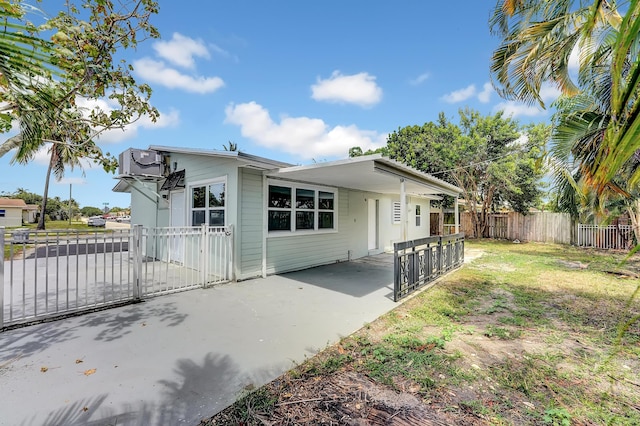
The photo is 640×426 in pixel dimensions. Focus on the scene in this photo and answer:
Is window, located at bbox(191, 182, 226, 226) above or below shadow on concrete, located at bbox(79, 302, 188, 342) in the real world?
above

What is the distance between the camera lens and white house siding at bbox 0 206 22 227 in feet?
109

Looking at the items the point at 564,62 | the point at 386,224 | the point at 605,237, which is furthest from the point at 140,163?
the point at 605,237

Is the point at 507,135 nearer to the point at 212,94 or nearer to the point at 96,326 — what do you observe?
the point at 212,94

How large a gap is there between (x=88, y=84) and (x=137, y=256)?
9.78 feet

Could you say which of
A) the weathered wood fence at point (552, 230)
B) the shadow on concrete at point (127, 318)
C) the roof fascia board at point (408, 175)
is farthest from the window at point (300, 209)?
the weathered wood fence at point (552, 230)

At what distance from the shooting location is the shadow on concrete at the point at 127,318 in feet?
12.9

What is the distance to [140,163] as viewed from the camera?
8070 millimetres

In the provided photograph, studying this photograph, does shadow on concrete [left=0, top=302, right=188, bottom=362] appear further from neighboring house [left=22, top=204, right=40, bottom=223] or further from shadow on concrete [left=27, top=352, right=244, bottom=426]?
neighboring house [left=22, top=204, right=40, bottom=223]

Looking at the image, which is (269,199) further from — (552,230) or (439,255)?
(552,230)

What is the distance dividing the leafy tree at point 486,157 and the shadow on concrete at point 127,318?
46.9 feet

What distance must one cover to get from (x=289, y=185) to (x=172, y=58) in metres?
3.77

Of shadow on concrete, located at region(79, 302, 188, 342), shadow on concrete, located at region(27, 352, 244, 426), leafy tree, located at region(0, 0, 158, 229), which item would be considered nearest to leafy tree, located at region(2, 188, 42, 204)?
shadow on concrete, located at region(79, 302, 188, 342)

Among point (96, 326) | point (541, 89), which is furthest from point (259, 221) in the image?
point (541, 89)

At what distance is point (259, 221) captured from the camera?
277 inches
